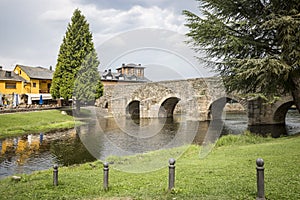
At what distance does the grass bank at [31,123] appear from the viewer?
22.5m

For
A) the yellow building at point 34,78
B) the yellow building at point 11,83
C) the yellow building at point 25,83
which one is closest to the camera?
the yellow building at point 11,83

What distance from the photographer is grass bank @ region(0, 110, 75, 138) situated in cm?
2245

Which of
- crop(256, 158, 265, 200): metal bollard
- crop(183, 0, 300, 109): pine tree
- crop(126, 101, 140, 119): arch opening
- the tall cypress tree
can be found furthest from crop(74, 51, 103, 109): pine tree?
crop(256, 158, 265, 200): metal bollard

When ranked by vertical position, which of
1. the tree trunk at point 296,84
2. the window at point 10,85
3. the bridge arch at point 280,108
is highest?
the window at point 10,85

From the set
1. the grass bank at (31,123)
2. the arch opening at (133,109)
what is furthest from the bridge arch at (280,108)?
the arch opening at (133,109)

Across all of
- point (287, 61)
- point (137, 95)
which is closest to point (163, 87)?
point (137, 95)

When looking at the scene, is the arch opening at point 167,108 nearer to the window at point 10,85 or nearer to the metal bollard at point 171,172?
the window at point 10,85

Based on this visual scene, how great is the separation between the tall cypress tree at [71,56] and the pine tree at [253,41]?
2262cm

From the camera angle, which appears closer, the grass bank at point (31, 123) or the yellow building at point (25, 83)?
the grass bank at point (31, 123)

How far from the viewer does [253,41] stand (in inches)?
468

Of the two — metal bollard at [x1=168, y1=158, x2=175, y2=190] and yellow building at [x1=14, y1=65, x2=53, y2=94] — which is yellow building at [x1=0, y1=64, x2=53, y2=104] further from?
metal bollard at [x1=168, y1=158, x2=175, y2=190]

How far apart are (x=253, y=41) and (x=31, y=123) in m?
22.0

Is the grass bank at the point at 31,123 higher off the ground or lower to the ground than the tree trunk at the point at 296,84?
lower

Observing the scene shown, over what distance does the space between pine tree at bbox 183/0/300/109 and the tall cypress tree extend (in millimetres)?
22623
